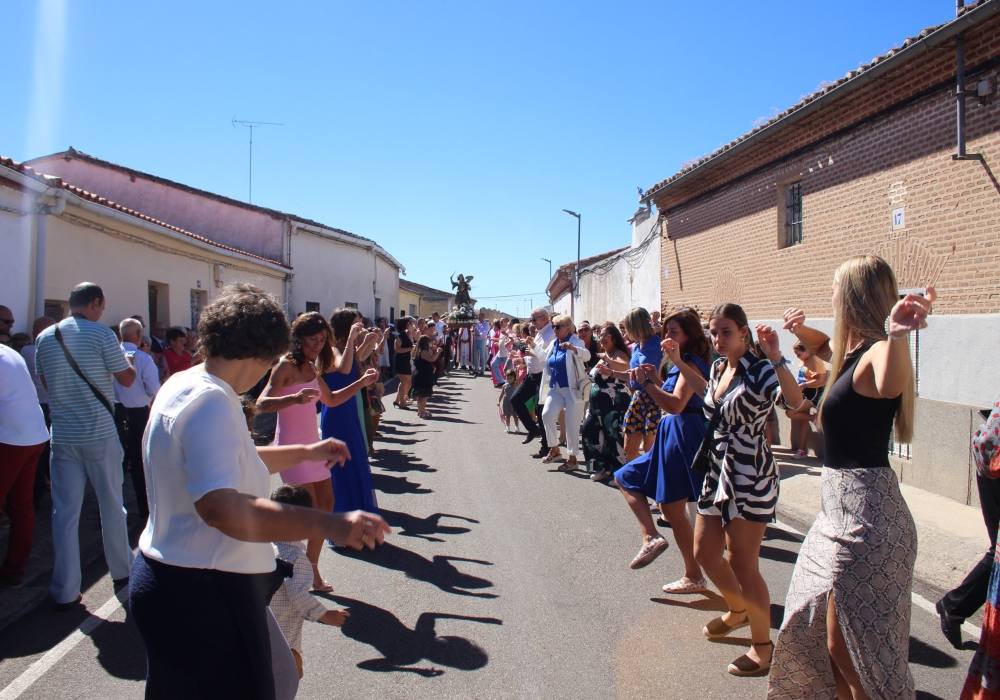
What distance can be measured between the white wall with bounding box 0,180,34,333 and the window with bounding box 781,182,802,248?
11.9 meters

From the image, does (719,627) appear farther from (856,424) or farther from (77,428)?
(77,428)

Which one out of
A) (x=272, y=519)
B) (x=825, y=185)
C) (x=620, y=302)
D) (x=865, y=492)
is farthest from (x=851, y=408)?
(x=620, y=302)

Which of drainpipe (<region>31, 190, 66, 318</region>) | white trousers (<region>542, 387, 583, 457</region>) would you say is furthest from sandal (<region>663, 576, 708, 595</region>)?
drainpipe (<region>31, 190, 66, 318</region>)

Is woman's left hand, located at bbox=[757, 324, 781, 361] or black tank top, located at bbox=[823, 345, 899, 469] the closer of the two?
black tank top, located at bbox=[823, 345, 899, 469]

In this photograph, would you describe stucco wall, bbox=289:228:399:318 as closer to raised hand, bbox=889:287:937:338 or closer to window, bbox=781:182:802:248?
window, bbox=781:182:802:248

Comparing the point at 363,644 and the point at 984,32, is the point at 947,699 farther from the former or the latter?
the point at 984,32

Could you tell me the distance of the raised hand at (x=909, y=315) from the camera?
2600 mm

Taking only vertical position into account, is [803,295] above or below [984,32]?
below

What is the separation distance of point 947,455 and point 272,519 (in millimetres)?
8201

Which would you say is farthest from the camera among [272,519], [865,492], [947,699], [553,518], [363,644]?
[553,518]

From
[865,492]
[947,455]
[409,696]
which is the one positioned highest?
[865,492]

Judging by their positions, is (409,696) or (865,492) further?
(409,696)

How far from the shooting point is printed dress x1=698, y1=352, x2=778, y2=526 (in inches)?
155

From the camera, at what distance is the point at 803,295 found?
1277 centimetres
